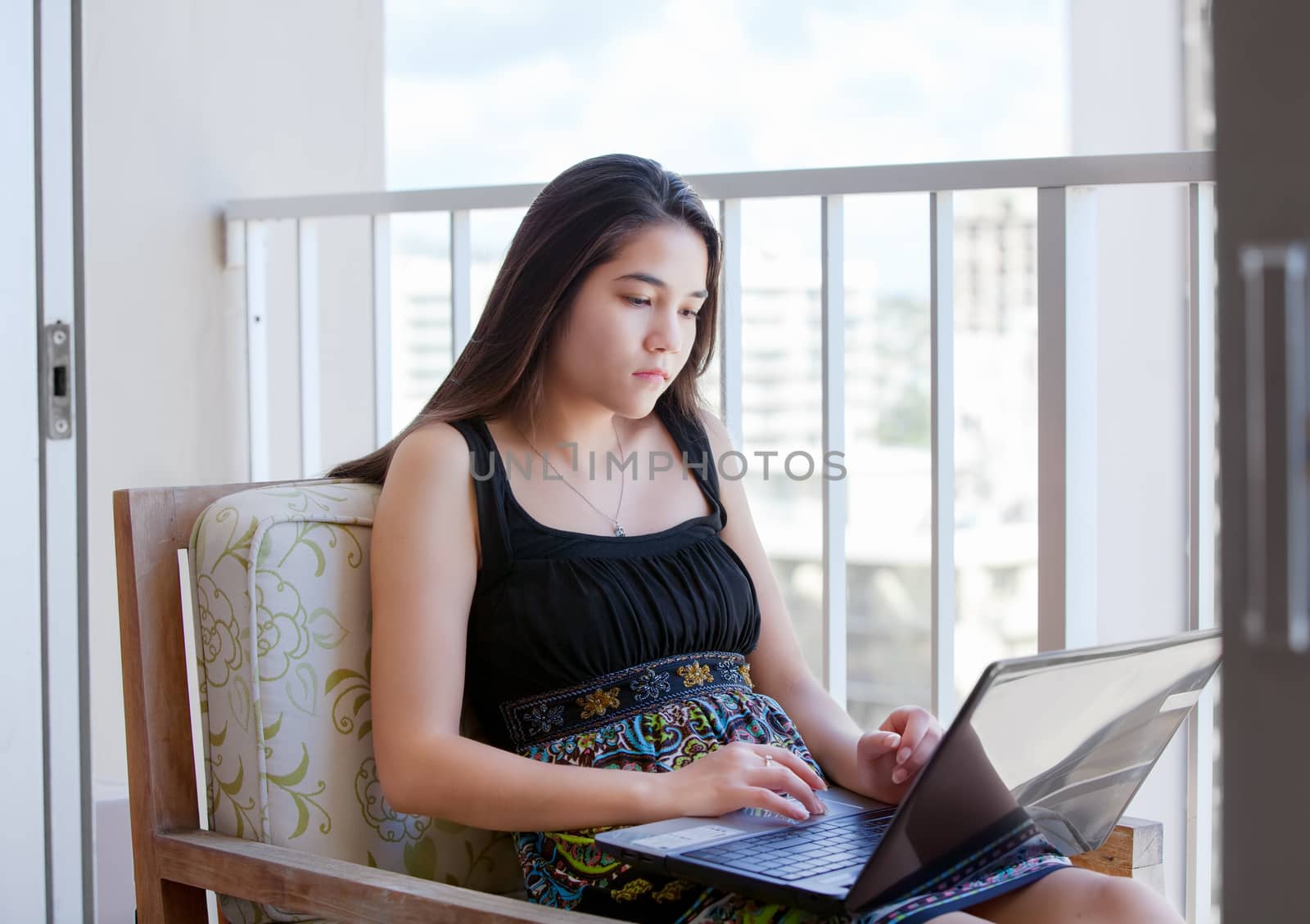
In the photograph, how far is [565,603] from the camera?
1.27 metres

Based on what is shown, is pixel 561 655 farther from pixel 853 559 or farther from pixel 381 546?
pixel 853 559

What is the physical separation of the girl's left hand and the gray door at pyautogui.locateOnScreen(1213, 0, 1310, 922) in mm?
689

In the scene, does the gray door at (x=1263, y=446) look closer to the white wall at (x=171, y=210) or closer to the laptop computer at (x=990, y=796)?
the laptop computer at (x=990, y=796)

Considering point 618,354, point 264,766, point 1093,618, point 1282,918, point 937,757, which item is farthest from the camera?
point 1093,618

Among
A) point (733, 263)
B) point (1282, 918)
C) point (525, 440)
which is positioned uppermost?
point (733, 263)

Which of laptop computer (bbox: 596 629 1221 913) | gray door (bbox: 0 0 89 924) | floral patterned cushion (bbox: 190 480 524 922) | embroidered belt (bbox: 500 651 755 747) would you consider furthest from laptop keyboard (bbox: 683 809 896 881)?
gray door (bbox: 0 0 89 924)

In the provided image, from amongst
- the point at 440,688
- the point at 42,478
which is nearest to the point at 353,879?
the point at 440,688

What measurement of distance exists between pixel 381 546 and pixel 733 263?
82cm

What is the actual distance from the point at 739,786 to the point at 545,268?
0.61 meters

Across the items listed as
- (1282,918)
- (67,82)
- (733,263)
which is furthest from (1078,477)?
(67,82)

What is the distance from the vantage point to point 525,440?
1386mm

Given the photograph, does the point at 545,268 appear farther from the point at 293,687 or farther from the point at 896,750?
the point at 896,750

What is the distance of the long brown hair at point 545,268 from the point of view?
1.35 m

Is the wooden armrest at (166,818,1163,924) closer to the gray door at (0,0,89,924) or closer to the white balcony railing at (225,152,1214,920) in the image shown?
the white balcony railing at (225,152,1214,920)
